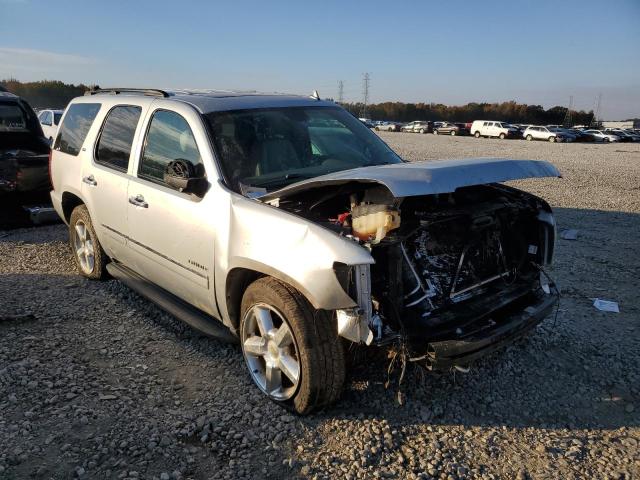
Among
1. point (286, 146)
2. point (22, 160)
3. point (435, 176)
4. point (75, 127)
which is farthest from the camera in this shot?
point (22, 160)

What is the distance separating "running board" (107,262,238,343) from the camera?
11.9 feet

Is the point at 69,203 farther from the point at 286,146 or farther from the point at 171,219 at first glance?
the point at 286,146

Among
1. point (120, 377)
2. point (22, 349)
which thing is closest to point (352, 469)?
point (120, 377)

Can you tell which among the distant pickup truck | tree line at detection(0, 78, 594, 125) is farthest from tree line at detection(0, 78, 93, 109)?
the distant pickup truck

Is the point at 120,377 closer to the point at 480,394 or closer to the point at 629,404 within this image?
the point at 480,394

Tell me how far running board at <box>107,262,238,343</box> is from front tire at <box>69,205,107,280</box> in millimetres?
445

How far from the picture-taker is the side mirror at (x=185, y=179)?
3421 millimetres

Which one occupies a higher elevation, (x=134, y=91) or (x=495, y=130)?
(x=134, y=91)

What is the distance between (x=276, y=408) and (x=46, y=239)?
541 centimetres

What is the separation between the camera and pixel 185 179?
11.2 feet

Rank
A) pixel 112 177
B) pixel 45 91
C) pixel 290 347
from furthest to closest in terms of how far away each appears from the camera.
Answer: pixel 45 91
pixel 112 177
pixel 290 347

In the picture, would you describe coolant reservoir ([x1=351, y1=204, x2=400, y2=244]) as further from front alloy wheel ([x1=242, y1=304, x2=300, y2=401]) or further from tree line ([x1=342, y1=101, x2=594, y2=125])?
tree line ([x1=342, y1=101, x2=594, y2=125])

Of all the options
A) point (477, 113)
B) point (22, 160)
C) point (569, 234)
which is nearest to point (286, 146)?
point (22, 160)

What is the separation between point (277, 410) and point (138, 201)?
202 centimetres
